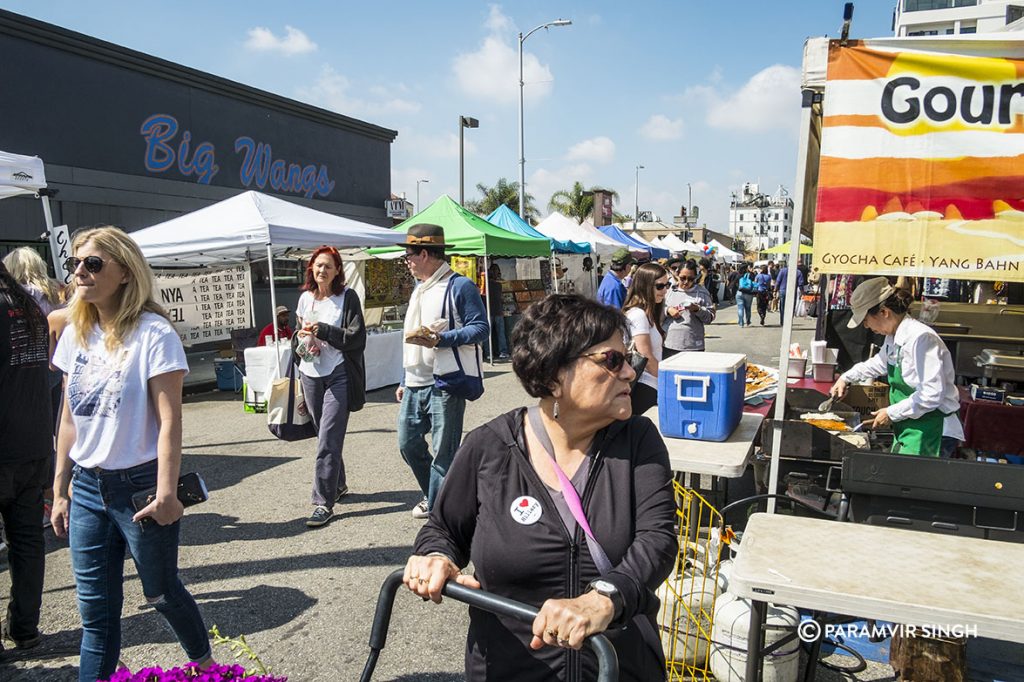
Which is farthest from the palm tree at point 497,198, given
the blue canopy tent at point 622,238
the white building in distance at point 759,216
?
the white building in distance at point 759,216

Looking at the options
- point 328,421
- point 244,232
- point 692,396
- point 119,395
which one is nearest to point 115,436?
point 119,395

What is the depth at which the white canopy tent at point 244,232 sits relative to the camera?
870cm

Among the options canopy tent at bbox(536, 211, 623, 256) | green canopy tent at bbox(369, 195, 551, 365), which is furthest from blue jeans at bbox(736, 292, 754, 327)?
green canopy tent at bbox(369, 195, 551, 365)

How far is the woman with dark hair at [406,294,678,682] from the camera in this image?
1.73m

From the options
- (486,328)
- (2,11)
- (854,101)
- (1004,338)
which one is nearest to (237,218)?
(486,328)

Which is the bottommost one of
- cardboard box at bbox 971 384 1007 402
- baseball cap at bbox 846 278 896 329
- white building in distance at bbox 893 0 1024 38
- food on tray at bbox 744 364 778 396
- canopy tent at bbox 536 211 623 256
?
cardboard box at bbox 971 384 1007 402

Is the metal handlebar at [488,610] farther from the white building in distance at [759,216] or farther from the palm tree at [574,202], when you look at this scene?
the white building in distance at [759,216]

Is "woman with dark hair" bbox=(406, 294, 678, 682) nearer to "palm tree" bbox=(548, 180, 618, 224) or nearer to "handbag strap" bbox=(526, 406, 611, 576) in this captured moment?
"handbag strap" bbox=(526, 406, 611, 576)

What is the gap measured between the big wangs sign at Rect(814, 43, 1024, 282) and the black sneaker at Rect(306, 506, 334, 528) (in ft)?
11.9

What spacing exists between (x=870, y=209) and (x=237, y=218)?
788cm

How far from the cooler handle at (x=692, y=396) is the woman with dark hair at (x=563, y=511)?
1617 millimetres

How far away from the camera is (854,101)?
10.2 ft

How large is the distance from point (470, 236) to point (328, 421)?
25.0 feet

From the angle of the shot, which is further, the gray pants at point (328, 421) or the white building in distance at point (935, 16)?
the white building in distance at point (935, 16)
